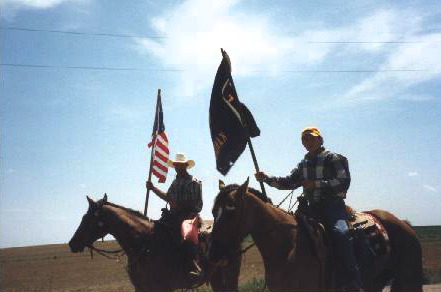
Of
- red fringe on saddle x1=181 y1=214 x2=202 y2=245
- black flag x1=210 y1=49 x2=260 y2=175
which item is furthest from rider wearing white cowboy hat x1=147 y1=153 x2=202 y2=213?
black flag x1=210 y1=49 x2=260 y2=175

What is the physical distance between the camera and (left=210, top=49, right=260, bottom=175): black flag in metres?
7.30

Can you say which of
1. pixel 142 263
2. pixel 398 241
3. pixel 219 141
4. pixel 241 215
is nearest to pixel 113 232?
pixel 142 263

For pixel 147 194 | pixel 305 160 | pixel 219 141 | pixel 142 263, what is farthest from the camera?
pixel 147 194

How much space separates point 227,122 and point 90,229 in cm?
387

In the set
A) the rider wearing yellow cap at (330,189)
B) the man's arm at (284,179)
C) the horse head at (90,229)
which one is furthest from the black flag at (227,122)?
the horse head at (90,229)

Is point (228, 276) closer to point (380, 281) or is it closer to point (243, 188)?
point (380, 281)

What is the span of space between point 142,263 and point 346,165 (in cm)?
456

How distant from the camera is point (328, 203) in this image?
6.23 metres

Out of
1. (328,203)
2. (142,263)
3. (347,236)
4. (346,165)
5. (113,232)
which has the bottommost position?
(142,263)

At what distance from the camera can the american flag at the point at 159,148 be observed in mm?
11117

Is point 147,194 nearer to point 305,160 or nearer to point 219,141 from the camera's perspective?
point 219,141

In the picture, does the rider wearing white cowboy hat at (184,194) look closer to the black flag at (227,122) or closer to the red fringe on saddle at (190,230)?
the red fringe on saddle at (190,230)

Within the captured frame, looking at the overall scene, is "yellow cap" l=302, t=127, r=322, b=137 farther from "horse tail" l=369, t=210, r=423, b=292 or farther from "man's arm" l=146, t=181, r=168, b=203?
"man's arm" l=146, t=181, r=168, b=203

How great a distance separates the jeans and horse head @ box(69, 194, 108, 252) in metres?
4.76
